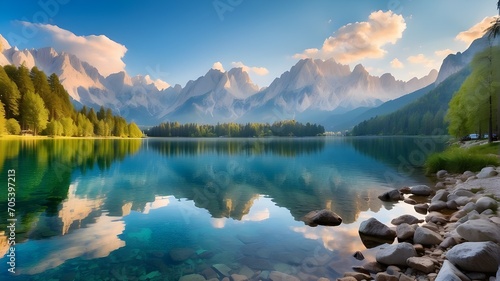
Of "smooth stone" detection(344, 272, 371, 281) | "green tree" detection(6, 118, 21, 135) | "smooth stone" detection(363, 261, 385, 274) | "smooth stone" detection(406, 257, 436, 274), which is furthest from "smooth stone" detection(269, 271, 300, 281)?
"green tree" detection(6, 118, 21, 135)

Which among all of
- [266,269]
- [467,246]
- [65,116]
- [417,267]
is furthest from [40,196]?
[65,116]

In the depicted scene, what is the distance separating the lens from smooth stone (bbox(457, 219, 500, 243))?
450 inches

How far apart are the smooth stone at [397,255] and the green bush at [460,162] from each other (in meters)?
30.0

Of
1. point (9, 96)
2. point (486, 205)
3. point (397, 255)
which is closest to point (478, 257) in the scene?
point (397, 255)

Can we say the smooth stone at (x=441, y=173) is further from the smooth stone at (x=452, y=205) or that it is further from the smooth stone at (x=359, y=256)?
the smooth stone at (x=359, y=256)

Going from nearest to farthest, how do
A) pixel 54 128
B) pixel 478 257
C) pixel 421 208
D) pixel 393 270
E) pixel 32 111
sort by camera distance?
pixel 478 257 < pixel 393 270 < pixel 421 208 < pixel 32 111 < pixel 54 128

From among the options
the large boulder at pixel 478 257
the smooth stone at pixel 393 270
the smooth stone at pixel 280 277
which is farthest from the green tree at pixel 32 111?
the large boulder at pixel 478 257

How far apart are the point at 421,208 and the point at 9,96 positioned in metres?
146

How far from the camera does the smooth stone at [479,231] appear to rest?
11.4m

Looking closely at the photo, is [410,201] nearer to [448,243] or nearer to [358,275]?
[448,243]

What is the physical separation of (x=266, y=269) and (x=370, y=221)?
24.7ft

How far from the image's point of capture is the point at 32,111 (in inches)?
4550

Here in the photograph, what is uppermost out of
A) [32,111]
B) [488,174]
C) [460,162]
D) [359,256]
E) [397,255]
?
Answer: [32,111]

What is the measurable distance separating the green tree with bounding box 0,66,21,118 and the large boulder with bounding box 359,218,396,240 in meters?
143
